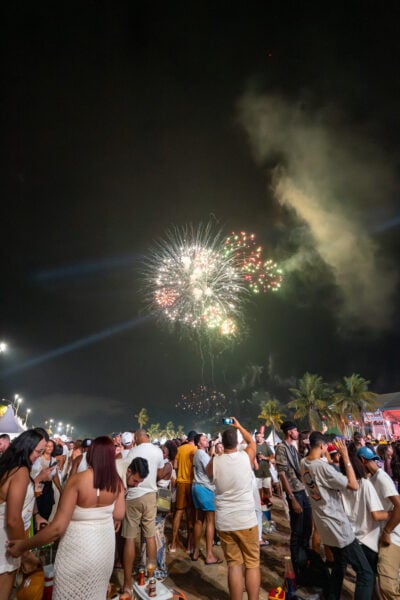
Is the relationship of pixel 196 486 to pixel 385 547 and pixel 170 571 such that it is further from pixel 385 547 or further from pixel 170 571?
pixel 385 547

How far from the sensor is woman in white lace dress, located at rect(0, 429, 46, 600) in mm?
2877

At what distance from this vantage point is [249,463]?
4336 millimetres

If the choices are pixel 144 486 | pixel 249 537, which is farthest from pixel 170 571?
pixel 249 537

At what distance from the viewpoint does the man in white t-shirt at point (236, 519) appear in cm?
402

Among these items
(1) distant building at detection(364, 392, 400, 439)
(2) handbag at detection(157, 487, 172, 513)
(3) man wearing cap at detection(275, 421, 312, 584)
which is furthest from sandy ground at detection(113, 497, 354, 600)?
(1) distant building at detection(364, 392, 400, 439)

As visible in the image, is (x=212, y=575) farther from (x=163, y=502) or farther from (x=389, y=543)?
(x=389, y=543)

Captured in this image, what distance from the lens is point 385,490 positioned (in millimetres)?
4000

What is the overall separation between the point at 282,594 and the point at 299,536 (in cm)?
129

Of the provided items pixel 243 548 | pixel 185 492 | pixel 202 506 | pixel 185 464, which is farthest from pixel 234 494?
pixel 185 492

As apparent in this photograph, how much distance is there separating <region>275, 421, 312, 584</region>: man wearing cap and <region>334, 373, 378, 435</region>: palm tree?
59.9m

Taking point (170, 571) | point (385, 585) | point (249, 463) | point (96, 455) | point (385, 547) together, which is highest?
point (96, 455)

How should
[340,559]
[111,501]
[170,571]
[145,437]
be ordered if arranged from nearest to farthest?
[111,501], [340,559], [170,571], [145,437]

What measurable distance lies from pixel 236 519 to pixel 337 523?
1408 mm

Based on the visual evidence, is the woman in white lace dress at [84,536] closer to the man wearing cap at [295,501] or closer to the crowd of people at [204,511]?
the crowd of people at [204,511]
